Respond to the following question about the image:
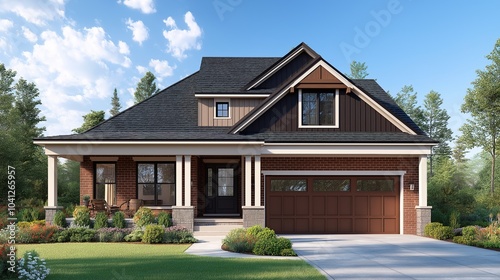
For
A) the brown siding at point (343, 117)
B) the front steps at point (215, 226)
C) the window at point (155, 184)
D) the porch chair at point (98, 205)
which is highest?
the brown siding at point (343, 117)

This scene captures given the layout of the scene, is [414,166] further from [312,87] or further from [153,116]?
[153,116]

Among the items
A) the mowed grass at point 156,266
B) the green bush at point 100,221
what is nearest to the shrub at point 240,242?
the mowed grass at point 156,266

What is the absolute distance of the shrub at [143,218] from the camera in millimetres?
15531

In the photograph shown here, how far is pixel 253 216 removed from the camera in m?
16.0

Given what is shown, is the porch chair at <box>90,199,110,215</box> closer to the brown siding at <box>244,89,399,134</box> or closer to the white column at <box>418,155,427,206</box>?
the brown siding at <box>244,89,399,134</box>

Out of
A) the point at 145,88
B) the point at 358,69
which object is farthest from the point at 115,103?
the point at 358,69

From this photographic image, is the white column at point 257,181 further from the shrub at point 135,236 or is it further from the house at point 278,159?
the shrub at point 135,236

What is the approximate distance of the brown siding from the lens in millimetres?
17938

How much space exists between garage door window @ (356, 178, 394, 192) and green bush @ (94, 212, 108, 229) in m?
10.4

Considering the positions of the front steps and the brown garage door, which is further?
the brown garage door

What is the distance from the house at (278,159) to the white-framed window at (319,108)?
44 mm

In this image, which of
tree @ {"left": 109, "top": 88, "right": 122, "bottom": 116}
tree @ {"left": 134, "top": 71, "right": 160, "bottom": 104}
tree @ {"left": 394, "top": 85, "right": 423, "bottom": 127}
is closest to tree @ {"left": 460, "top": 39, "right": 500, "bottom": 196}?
tree @ {"left": 394, "top": 85, "right": 423, "bottom": 127}

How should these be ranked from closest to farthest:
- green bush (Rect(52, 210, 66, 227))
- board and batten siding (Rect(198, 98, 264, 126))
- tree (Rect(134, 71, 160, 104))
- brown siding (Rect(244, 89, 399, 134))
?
green bush (Rect(52, 210, 66, 227)) → brown siding (Rect(244, 89, 399, 134)) → board and batten siding (Rect(198, 98, 264, 126)) → tree (Rect(134, 71, 160, 104))

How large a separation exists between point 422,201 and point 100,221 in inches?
509
